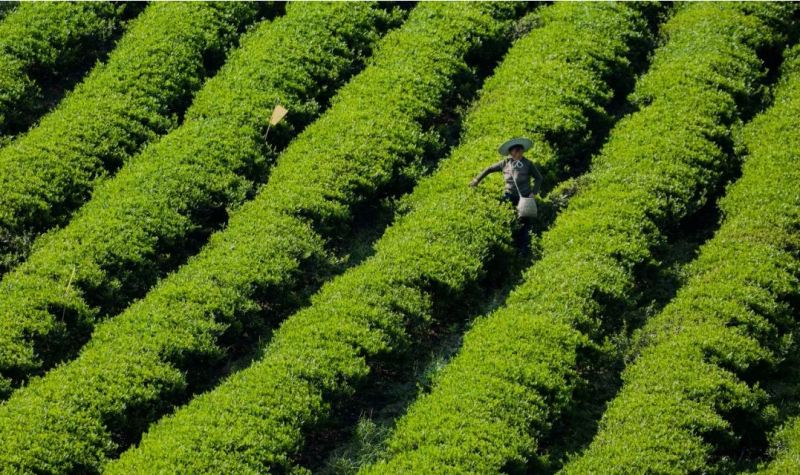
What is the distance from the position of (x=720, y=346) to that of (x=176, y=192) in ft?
35.5

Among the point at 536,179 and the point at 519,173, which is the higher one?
the point at 519,173

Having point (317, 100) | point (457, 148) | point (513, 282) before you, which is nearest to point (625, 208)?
point (513, 282)

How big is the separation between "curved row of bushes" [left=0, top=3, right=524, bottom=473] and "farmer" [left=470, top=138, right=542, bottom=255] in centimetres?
249

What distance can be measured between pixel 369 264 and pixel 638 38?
10.2m

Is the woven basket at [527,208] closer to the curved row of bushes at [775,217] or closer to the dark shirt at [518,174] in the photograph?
the dark shirt at [518,174]

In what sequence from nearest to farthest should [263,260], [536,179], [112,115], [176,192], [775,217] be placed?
[263,260] < [775,217] < [536,179] < [176,192] < [112,115]

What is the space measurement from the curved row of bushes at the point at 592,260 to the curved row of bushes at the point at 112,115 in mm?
8762

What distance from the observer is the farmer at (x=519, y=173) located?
21406 millimetres

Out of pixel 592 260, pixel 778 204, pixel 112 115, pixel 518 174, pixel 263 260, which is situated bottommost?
pixel 592 260

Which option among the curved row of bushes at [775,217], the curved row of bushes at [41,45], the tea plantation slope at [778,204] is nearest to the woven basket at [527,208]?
the curved row of bushes at [775,217]

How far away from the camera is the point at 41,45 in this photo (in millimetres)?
25281

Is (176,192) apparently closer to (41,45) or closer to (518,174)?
(41,45)

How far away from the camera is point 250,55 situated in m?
25.8

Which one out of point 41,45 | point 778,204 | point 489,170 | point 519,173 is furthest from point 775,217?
point 41,45
